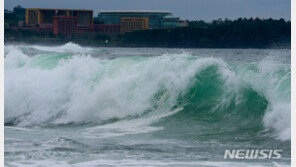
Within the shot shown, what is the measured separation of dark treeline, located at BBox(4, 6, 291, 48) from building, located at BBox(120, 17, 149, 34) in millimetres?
1971

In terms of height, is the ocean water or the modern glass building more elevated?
the modern glass building

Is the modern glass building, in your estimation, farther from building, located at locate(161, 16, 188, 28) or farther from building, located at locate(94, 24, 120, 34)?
building, located at locate(94, 24, 120, 34)

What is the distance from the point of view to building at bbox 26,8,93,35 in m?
89.4

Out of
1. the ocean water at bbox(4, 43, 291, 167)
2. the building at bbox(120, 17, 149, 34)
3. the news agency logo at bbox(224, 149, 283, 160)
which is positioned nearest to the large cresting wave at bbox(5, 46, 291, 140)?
the ocean water at bbox(4, 43, 291, 167)

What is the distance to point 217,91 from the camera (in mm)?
13328

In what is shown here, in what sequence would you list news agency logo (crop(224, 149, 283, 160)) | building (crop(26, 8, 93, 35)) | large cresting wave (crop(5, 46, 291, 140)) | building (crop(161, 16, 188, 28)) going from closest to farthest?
news agency logo (crop(224, 149, 283, 160)) → large cresting wave (crop(5, 46, 291, 140)) → building (crop(161, 16, 188, 28)) → building (crop(26, 8, 93, 35))

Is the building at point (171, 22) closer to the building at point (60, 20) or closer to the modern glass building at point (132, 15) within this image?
the modern glass building at point (132, 15)

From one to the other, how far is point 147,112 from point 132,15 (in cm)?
9005

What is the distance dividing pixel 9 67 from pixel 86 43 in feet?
223

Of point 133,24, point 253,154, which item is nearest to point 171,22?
point 133,24

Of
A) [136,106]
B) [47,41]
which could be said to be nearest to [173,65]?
[136,106]

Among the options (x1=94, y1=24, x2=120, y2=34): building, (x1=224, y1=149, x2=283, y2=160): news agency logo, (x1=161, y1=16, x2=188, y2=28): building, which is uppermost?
(x1=161, y1=16, x2=188, y2=28): building

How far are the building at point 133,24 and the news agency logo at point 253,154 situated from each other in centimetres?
7436

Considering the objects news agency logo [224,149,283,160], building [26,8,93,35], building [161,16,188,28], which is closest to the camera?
news agency logo [224,149,283,160]
